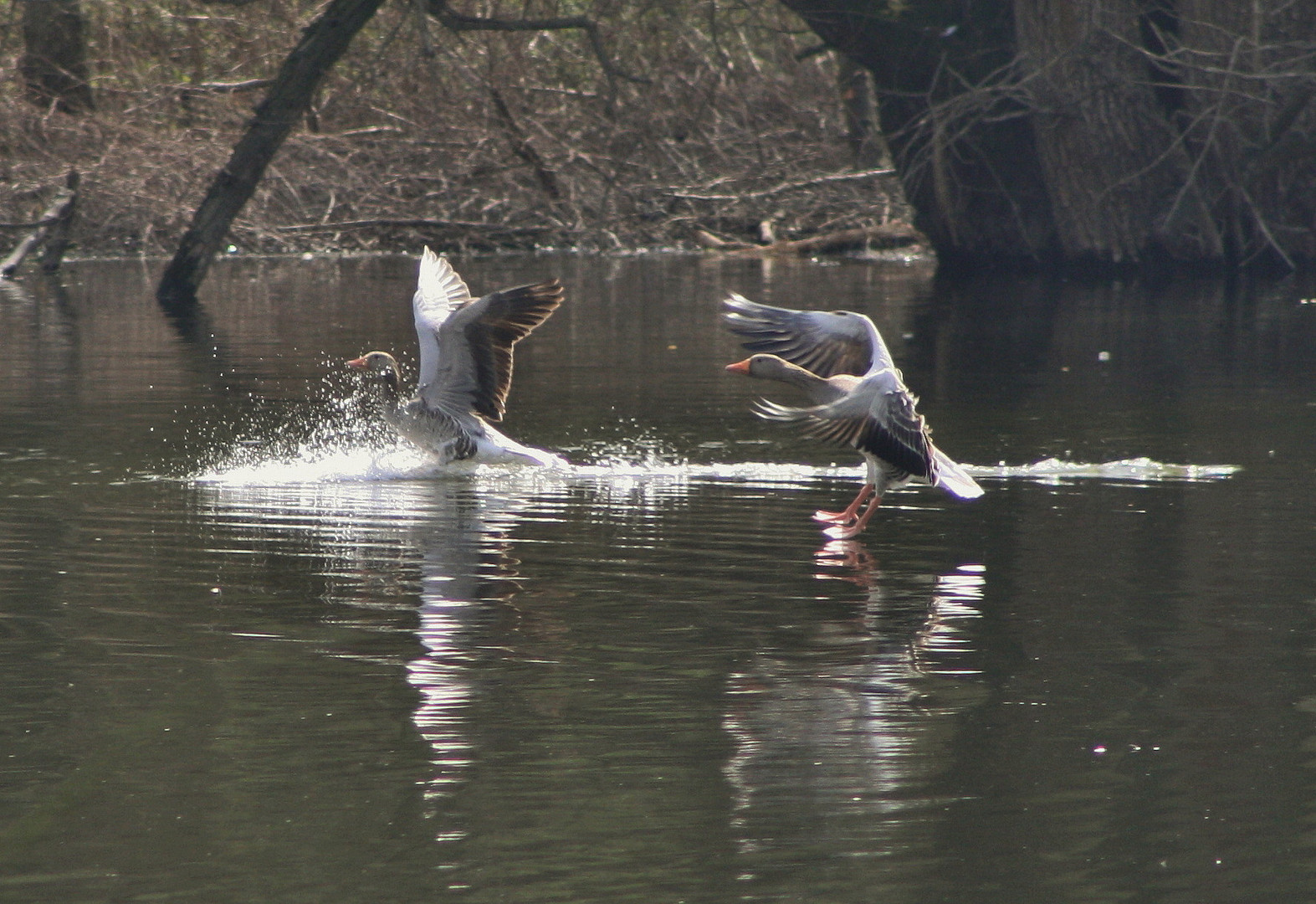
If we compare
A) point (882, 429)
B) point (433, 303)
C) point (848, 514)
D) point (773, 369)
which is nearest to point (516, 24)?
point (433, 303)

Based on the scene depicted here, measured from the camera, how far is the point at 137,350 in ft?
48.9

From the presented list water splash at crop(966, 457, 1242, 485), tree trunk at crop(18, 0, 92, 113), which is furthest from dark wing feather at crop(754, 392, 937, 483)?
tree trunk at crop(18, 0, 92, 113)

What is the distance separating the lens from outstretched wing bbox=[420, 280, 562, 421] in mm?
10492

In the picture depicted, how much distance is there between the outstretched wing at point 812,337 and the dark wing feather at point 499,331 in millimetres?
1238

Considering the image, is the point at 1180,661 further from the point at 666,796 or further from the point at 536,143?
the point at 536,143

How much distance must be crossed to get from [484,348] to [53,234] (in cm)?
1419

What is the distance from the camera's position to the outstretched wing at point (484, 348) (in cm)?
1049

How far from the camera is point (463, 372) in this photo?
35.1 feet

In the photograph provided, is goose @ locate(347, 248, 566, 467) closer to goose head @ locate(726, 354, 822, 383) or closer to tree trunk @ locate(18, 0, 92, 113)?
goose head @ locate(726, 354, 822, 383)

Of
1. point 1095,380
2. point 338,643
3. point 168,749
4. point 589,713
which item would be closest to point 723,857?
point 589,713

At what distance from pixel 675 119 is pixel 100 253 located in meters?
8.30

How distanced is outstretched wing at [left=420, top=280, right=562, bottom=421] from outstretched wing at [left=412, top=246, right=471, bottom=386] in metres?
0.08

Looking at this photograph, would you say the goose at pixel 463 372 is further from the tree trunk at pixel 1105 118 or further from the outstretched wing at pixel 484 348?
the tree trunk at pixel 1105 118

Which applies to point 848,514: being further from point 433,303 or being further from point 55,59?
point 55,59
